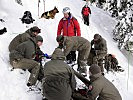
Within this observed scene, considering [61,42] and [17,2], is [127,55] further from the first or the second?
[61,42]

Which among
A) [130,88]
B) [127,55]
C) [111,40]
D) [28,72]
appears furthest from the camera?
[111,40]

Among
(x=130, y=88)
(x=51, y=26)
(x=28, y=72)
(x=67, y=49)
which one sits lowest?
(x=130, y=88)

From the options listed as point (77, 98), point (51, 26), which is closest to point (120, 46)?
point (51, 26)

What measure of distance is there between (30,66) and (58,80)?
5.68 ft

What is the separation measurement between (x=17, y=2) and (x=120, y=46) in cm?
690

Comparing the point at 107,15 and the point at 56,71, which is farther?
the point at 107,15

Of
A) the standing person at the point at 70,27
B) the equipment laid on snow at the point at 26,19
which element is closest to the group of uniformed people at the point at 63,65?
the standing person at the point at 70,27

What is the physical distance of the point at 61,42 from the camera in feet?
28.1

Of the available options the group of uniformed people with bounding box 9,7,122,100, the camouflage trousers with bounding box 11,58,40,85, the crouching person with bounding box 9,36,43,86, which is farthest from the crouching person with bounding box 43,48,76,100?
the crouching person with bounding box 9,36,43,86

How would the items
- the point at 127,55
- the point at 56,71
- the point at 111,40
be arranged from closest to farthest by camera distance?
the point at 56,71
the point at 127,55
the point at 111,40

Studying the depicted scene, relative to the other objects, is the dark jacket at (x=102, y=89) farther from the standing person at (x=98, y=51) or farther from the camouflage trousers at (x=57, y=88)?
the standing person at (x=98, y=51)

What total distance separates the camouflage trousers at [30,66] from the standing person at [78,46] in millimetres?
1216

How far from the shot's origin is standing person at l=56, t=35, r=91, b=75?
8539 mm

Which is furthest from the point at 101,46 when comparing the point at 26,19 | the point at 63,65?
the point at 26,19
